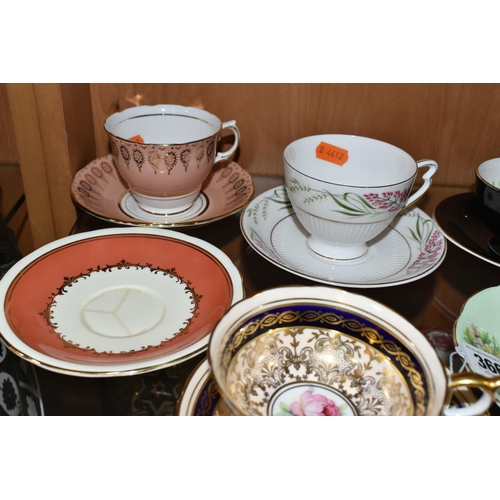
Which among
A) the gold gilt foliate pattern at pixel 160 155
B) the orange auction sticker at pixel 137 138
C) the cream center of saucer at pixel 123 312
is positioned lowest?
the cream center of saucer at pixel 123 312

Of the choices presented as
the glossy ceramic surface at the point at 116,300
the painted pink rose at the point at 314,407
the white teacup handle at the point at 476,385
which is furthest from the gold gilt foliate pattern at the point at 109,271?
the white teacup handle at the point at 476,385

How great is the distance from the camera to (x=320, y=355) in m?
0.45

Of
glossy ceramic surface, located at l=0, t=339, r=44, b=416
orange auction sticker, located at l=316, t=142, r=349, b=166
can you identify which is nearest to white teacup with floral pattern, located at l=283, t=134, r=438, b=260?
orange auction sticker, located at l=316, t=142, r=349, b=166

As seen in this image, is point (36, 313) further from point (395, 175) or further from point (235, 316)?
point (395, 175)

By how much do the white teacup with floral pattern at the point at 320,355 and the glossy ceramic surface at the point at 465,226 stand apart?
9.0 inches

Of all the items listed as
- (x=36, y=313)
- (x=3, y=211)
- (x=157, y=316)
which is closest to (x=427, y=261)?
(x=157, y=316)

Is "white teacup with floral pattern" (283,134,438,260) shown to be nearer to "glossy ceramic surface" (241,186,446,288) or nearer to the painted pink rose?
"glossy ceramic surface" (241,186,446,288)

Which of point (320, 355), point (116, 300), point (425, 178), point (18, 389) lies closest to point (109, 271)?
point (116, 300)

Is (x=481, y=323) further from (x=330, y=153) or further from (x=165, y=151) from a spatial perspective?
(x=165, y=151)

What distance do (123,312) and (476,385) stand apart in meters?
0.32

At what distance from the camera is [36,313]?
0.48 meters

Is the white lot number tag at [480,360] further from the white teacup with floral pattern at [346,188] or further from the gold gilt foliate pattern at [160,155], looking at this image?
the gold gilt foliate pattern at [160,155]

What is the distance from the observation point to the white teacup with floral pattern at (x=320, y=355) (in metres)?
0.39

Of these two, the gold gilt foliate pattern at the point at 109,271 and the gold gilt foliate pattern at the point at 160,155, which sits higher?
the gold gilt foliate pattern at the point at 160,155
